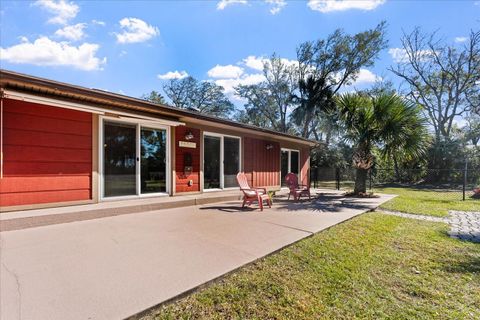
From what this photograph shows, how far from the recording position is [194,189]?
6.96 metres

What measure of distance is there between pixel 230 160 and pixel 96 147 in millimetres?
4117

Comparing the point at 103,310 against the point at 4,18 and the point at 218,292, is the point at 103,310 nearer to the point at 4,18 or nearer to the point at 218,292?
the point at 218,292

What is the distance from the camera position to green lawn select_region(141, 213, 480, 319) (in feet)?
6.48

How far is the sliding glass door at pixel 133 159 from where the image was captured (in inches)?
207

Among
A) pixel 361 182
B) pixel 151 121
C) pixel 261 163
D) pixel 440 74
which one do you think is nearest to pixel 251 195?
pixel 151 121

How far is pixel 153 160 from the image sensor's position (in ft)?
19.8

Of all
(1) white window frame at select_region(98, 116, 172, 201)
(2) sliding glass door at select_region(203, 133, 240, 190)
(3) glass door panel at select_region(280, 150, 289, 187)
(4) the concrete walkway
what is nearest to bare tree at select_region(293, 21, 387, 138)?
(3) glass door panel at select_region(280, 150, 289, 187)

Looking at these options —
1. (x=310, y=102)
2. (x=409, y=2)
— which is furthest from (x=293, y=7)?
(x=310, y=102)

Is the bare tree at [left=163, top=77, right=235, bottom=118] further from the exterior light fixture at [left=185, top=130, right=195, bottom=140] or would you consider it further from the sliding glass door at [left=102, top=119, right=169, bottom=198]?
the sliding glass door at [left=102, top=119, right=169, bottom=198]

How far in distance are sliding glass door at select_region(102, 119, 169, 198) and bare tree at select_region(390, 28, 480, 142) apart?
19.6 metres

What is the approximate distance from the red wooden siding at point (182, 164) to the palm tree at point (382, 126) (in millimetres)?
4935

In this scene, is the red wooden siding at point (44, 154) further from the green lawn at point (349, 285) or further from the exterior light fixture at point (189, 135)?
the green lawn at point (349, 285)

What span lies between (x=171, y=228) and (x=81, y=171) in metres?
2.37

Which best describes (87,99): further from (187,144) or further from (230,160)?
(230,160)
